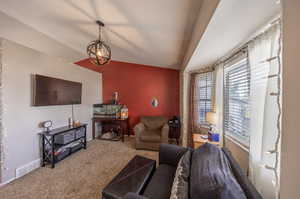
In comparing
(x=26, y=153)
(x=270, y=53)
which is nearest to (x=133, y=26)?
(x=270, y=53)

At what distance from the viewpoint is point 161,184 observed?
1433mm

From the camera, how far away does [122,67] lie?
4.49 m

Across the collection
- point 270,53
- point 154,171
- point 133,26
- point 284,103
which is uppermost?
point 133,26

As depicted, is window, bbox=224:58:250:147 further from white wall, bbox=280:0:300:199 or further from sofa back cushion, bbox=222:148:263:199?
white wall, bbox=280:0:300:199

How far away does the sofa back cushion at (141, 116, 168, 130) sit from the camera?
3.81 m

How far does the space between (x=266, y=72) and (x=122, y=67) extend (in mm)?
4025

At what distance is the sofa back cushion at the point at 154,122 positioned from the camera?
3809mm

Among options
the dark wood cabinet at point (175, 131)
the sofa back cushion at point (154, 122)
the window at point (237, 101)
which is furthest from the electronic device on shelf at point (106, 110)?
the window at point (237, 101)

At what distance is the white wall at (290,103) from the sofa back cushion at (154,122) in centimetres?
338

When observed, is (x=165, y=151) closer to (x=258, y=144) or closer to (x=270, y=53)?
(x=258, y=144)

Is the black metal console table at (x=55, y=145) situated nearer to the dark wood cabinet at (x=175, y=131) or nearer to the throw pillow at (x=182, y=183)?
the throw pillow at (x=182, y=183)

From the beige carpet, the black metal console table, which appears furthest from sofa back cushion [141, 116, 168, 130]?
the black metal console table

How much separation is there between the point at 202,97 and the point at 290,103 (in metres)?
2.93

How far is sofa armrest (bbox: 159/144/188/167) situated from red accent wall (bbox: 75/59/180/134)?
229 centimetres
